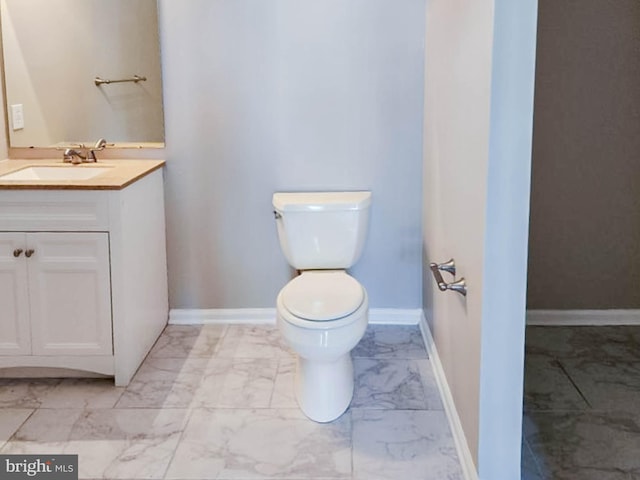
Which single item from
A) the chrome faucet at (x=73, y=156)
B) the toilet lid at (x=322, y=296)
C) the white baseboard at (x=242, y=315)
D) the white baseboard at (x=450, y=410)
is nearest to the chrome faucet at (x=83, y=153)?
the chrome faucet at (x=73, y=156)

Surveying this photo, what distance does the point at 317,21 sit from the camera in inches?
134

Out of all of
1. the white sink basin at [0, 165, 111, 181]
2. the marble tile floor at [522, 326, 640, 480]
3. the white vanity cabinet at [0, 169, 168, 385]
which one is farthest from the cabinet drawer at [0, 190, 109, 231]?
the marble tile floor at [522, 326, 640, 480]

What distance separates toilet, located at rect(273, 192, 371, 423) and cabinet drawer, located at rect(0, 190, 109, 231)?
780mm

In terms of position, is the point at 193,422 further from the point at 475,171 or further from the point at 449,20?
the point at 449,20

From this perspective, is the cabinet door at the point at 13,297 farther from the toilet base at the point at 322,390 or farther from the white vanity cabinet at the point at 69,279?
the toilet base at the point at 322,390

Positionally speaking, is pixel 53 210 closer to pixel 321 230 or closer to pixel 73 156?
pixel 73 156

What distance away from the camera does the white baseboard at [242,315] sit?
12.1 feet

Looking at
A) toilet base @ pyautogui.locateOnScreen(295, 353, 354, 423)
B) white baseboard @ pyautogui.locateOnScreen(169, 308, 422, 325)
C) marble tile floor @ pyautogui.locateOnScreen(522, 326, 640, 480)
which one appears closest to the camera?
marble tile floor @ pyautogui.locateOnScreen(522, 326, 640, 480)

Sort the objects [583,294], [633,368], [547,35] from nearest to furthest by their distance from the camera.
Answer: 1. [633,368]
2. [547,35]
3. [583,294]

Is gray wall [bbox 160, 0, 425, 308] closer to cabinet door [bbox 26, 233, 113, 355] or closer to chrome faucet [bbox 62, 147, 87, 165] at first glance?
chrome faucet [bbox 62, 147, 87, 165]

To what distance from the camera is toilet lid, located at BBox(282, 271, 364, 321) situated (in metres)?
2.65

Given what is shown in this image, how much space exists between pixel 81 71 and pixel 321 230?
1.34 meters

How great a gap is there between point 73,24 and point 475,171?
2.12 m

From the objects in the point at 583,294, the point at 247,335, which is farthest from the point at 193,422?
the point at 583,294
